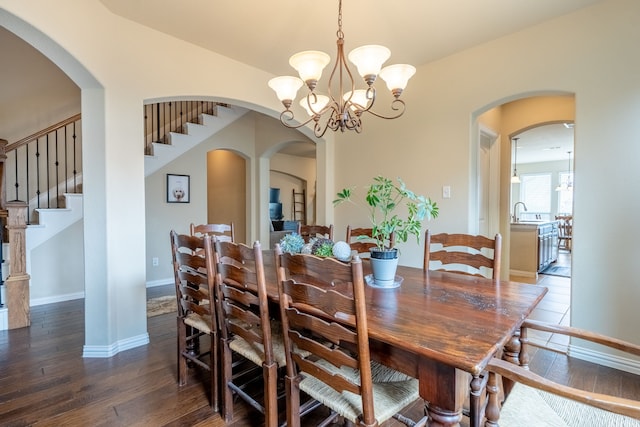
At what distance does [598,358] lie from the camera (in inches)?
93.4

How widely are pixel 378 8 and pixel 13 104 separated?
4784mm

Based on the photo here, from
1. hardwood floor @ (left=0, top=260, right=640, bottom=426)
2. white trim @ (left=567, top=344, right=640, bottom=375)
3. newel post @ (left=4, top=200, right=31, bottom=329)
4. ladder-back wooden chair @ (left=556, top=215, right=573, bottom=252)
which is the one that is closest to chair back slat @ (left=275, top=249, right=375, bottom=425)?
hardwood floor @ (left=0, top=260, right=640, bottom=426)

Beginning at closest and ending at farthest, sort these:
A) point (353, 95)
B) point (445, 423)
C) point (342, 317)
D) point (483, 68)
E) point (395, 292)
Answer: point (445, 423) < point (342, 317) < point (395, 292) < point (353, 95) < point (483, 68)

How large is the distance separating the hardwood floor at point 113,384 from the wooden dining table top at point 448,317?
31.7 inches

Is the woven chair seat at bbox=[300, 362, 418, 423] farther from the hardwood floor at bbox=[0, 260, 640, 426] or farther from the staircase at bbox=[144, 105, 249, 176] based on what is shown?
the staircase at bbox=[144, 105, 249, 176]

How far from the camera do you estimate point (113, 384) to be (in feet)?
6.93

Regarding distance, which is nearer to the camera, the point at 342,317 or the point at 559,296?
the point at 342,317

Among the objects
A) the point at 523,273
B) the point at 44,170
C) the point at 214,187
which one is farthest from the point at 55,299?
the point at 523,273

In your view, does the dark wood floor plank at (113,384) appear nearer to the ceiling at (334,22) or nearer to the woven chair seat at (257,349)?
the woven chair seat at (257,349)

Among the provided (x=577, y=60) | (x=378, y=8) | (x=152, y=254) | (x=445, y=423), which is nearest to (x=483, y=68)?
(x=577, y=60)

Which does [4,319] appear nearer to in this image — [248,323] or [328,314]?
[248,323]

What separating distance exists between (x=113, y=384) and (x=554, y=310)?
13.9ft

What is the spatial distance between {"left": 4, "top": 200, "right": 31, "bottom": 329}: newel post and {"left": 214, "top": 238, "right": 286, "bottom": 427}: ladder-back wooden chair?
2693mm

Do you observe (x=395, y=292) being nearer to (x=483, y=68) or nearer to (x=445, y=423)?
(x=445, y=423)
